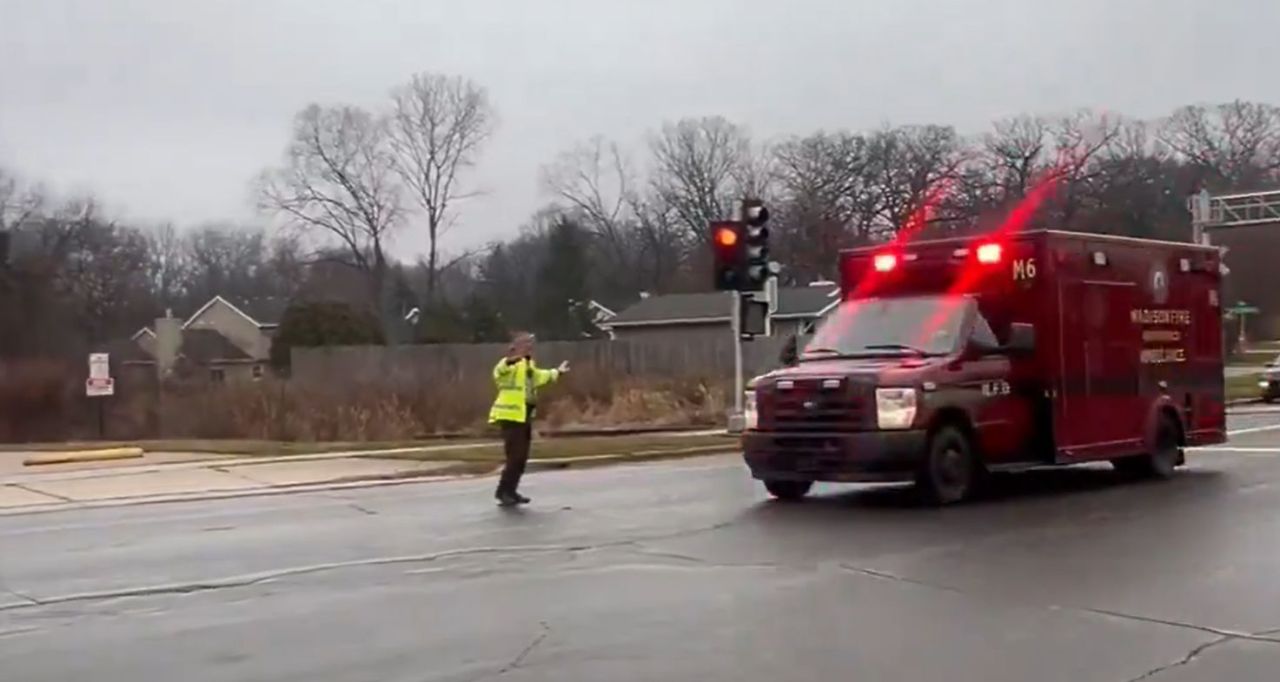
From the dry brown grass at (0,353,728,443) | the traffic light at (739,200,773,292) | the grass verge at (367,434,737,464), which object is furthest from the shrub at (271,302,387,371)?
the traffic light at (739,200,773,292)

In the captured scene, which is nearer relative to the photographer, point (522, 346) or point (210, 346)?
point (522, 346)

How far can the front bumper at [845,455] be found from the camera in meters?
13.7

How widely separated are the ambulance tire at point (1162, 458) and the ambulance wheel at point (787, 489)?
13.3 feet

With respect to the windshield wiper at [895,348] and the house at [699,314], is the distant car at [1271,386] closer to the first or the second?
the windshield wiper at [895,348]

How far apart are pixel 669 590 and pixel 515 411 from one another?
6.29m

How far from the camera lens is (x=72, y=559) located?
39.3 feet

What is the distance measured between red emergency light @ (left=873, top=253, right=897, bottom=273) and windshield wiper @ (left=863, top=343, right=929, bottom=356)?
1289 millimetres

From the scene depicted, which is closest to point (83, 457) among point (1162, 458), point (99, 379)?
point (99, 379)

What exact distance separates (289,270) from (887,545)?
8486 centimetres

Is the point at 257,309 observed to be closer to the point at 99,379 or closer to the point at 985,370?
the point at 99,379

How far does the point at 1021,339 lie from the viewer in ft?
47.7

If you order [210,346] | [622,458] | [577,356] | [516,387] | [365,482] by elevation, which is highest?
[210,346]

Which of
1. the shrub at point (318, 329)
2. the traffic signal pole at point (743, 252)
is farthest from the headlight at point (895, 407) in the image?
the shrub at point (318, 329)

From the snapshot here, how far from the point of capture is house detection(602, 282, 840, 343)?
72.1 metres
